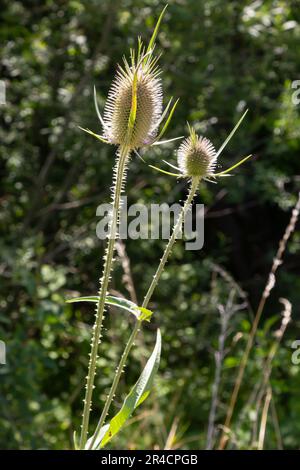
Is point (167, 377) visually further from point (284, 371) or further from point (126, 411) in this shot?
point (126, 411)

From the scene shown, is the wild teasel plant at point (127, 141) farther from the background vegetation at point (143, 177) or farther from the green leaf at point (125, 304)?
the background vegetation at point (143, 177)

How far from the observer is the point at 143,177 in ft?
11.8

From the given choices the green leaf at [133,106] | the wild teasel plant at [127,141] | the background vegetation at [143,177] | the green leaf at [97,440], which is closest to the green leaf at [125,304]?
the wild teasel plant at [127,141]

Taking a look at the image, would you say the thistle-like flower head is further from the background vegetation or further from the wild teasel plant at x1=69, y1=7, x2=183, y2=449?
the background vegetation

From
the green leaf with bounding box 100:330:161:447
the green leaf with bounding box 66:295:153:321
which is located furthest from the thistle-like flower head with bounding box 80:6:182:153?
the green leaf with bounding box 100:330:161:447

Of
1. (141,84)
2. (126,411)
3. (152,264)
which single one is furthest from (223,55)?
(126,411)

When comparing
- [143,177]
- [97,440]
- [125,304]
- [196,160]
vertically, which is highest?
[143,177]

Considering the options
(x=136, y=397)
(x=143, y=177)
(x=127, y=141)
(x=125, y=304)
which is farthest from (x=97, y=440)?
(x=143, y=177)

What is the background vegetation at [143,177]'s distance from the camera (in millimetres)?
3430

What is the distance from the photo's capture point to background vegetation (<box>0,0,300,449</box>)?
11.3 feet

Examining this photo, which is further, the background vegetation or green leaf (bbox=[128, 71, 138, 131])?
the background vegetation

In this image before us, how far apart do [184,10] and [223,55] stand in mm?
464

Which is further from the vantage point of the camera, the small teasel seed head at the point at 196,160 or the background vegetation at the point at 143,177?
the background vegetation at the point at 143,177

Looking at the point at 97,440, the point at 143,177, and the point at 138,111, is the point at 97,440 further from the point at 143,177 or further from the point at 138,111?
the point at 143,177
